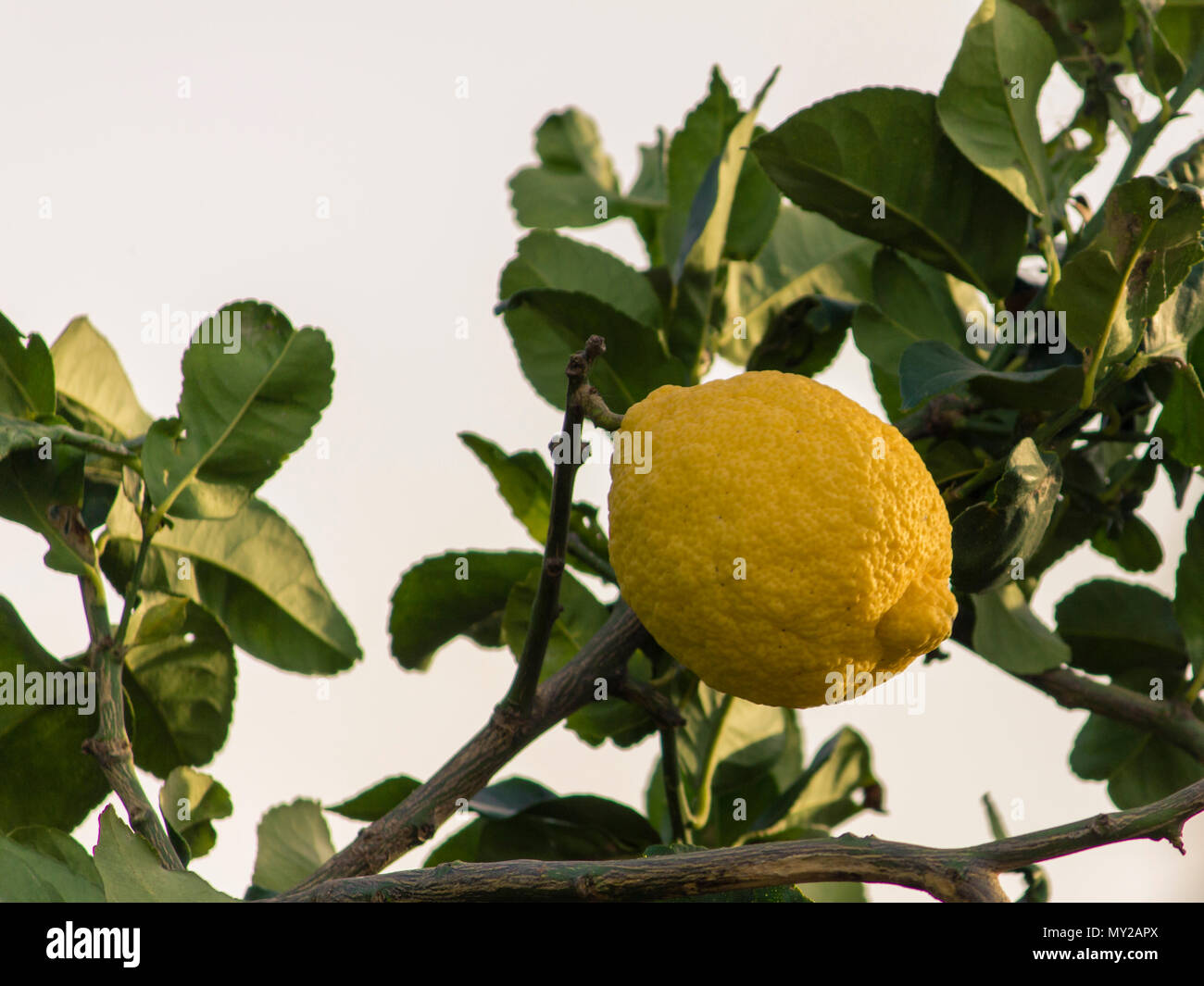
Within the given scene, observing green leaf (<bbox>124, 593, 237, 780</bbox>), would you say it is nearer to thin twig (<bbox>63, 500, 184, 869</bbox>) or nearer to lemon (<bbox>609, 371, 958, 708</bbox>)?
thin twig (<bbox>63, 500, 184, 869</bbox>)

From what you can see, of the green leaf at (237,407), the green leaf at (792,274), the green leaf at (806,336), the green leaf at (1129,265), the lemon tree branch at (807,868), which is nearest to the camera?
the lemon tree branch at (807,868)

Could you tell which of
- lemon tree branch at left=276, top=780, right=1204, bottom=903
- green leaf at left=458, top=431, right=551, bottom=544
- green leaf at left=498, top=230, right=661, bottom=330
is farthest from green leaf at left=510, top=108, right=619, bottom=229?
lemon tree branch at left=276, top=780, right=1204, bottom=903

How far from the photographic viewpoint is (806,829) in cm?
69

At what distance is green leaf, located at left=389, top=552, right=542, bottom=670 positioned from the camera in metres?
0.66

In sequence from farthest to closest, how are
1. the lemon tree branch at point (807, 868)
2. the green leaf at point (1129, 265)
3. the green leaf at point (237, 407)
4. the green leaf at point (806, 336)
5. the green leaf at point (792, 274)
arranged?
the green leaf at point (792, 274)
the green leaf at point (806, 336)
the green leaf at point (237, 407)
the green leaf at point (1129, 265)
the lemon tree branch at point (807, 868)

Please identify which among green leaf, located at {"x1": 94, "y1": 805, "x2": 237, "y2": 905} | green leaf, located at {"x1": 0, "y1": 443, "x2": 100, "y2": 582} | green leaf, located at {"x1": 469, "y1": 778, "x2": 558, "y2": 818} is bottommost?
green leaf, located at {"x1": 469, "y1": 778, "x2": 558, "y2": 818}

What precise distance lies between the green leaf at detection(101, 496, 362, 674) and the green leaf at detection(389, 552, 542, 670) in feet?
0.14

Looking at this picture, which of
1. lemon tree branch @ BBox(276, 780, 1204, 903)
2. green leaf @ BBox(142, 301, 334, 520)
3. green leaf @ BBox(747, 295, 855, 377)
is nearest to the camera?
lemon tree branch @ BBox(276, 780, 1204, 903)

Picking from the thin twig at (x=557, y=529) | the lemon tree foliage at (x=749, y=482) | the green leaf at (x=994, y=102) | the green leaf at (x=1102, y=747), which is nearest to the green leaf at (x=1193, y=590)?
the lemon tree foliage at (x=749, y=482)

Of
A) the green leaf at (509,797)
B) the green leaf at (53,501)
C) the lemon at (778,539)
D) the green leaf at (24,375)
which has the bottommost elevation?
the green leaf at (509,797)

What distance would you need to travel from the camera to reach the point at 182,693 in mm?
641

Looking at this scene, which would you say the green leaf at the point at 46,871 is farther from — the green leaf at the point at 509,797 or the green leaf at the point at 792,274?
the green leaf at the point at 792,274

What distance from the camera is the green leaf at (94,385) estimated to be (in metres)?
0.65

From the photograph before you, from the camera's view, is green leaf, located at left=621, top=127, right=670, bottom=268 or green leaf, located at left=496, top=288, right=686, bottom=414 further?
green leaf, located at left=621, top=127, right=670, bottom=268
